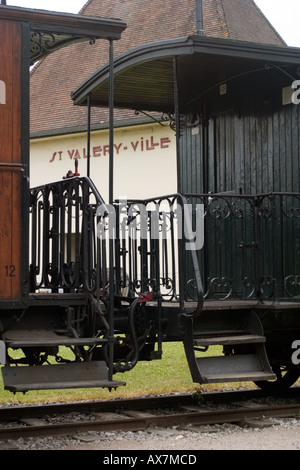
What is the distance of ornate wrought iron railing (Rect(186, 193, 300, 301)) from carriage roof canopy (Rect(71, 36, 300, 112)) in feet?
4.30

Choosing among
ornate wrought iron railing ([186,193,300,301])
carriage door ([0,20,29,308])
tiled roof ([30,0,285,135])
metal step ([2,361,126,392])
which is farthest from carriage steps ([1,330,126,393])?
tiled roof ([30,0,285,135])

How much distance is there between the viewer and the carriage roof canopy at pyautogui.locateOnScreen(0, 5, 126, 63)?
6.92 metres

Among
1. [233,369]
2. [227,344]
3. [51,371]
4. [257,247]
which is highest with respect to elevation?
[257,247]

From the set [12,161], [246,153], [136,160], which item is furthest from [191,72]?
[136,160]

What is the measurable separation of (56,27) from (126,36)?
52.8ft

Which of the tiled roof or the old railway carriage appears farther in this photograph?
the tiled roof

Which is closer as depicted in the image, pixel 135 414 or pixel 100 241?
pixel 100 241

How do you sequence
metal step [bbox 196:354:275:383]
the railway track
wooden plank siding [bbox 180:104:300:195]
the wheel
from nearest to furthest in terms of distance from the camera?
the railway track, metal step [bbox 196:354:275:383], wooden plank siding [bbox 180:104:300:195], the wheel

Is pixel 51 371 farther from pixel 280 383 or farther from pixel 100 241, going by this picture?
pixel 280 383

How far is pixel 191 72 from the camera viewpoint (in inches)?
360

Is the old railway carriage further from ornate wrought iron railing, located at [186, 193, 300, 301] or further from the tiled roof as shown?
the tiled roof

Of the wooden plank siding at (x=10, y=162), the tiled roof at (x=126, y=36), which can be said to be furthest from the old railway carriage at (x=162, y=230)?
the tiled roof at (x=126, y=36)
